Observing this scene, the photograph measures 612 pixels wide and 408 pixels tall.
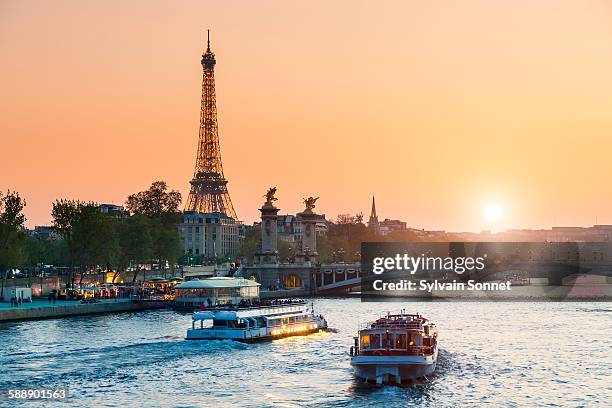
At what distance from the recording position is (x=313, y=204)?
463 ft

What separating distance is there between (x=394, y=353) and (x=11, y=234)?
1865 inches

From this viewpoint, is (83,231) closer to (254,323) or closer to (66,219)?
(66,219)

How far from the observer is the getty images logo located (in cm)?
13875

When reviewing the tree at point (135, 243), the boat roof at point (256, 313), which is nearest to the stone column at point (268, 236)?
the tree at point (135, 243)

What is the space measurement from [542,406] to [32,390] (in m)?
20.7

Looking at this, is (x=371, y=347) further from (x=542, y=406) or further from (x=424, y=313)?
(x=424, y=313)

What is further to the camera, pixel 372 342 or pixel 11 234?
pixel 11 234

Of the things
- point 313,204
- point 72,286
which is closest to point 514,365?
point 72,286

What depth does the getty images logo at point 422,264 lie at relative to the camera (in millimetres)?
138750

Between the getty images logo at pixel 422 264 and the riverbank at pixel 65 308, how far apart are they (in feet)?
135

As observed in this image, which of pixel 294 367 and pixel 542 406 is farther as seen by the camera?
pixel 294 367

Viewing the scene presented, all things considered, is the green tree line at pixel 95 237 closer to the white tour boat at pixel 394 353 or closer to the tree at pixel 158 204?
the tree at pixel 158 204

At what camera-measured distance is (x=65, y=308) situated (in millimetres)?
85875

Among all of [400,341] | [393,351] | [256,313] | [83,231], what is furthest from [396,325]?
[83,231]
